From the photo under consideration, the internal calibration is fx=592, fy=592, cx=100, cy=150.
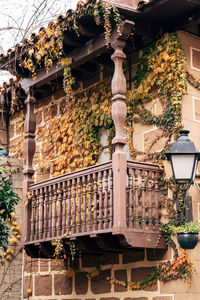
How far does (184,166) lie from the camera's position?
6613mm

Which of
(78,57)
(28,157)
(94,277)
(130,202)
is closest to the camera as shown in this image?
(130,202)

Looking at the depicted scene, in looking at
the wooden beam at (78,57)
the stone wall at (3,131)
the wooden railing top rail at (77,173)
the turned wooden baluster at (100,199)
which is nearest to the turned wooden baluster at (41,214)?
the wooden railing top rail at (77,173)

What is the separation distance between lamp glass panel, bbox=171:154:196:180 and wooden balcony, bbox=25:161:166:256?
76 cm

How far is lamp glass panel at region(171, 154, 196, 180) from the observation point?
6.59m

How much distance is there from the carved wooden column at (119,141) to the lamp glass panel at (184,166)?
71 centimetres

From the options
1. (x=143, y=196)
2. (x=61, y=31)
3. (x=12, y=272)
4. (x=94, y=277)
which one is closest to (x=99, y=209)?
(x=143, y=196)

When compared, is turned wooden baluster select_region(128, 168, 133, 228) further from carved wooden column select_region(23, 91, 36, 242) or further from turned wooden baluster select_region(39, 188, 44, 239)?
carved wooden column select_region(23, 91, 36, 242)

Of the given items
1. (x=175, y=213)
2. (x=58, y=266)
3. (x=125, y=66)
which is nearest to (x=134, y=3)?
(x=125, y=66)

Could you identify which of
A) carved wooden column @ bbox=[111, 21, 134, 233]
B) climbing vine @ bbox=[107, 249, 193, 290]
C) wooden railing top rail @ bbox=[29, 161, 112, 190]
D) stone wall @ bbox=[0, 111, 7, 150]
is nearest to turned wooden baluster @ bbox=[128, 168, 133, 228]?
carved wooden column @ bbox=[111, 21, 134, 233]

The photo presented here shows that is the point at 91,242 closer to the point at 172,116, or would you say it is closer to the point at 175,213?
the point at 175,213

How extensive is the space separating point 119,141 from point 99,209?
0.88 metres

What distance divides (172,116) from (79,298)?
306 cm

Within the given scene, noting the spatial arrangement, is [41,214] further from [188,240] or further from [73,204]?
[188,240]

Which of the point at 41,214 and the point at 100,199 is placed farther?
the point at 41,214
